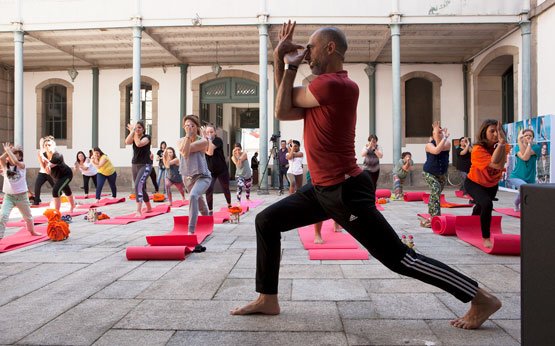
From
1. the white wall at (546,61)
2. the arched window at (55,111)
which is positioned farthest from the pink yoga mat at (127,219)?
the arched window at (55,111)

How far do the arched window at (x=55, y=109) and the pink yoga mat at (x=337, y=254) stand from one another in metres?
18.0

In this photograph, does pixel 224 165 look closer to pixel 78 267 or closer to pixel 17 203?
pixel 17 203

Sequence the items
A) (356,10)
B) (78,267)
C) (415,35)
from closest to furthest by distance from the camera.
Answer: (78,267) → (356,10) → (415,35)

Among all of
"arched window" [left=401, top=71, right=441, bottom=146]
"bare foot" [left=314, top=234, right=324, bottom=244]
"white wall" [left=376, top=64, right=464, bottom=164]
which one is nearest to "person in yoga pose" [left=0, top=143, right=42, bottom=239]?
"bare foot" [left=314, top=234, right=324, bottom=244]

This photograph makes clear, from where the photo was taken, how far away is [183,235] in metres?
5.45

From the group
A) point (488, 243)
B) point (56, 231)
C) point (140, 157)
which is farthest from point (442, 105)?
point (56, 231)

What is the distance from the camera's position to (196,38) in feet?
54.6

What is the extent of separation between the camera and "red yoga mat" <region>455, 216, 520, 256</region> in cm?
492

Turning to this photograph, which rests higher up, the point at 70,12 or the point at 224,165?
the point at 70,12

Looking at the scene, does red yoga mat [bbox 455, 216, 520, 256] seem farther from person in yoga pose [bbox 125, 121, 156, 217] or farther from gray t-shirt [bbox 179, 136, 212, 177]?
person in yoga pose [bbox 125, 121, 156, 217]

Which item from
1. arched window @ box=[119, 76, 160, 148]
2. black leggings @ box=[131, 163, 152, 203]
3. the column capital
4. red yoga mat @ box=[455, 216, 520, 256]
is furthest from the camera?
arched window @ box=[119, 76, 160, 148]

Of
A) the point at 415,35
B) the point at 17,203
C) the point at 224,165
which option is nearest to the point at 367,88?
the point at 415,35

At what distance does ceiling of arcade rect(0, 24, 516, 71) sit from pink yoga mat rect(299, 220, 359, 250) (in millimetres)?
10179

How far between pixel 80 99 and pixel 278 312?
19.6m
